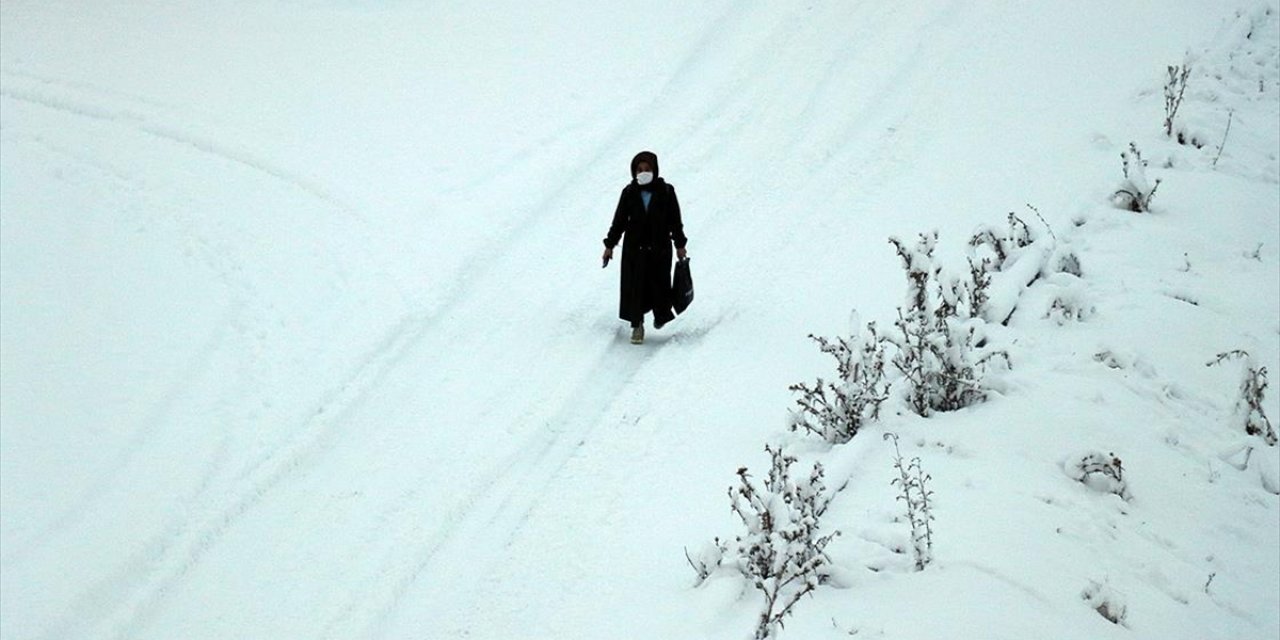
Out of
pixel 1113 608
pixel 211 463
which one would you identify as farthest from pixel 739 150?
pixel 1113 608

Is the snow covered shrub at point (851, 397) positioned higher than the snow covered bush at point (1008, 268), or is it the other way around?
the snow covered bush at point (1008, 268)

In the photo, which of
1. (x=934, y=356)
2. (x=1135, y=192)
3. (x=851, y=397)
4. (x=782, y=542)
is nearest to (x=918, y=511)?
(x=782, y=542)

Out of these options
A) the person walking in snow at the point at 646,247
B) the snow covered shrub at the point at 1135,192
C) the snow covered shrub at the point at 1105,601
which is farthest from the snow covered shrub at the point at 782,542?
the snow covered shrub at the point at 1135,192

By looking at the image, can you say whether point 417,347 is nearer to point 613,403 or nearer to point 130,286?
point 613,403

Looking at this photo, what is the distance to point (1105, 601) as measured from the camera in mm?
4875

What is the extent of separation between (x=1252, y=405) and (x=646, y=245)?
4.24 meters

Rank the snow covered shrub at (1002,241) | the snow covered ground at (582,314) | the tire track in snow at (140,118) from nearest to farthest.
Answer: the snow covered ground at (582,314) < the snow covered shrub at (1002,241) < the tire track in snow at (140,118)

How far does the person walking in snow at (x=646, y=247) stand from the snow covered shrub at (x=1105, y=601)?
4.35 m

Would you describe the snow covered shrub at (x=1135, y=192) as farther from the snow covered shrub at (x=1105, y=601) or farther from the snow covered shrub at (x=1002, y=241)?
the snow covered shrub at (x=1105, y=601)

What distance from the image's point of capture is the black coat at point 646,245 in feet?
28.6

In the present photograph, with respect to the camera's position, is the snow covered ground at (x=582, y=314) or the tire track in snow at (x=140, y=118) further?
the tire track in snow at (x=140, y=118)

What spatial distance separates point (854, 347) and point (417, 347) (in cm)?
353

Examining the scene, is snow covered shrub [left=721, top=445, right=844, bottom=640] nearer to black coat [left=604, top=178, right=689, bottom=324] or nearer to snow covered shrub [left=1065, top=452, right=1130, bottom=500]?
snow covered shrub [left=1065, top=452, right=1130, bottom=500]

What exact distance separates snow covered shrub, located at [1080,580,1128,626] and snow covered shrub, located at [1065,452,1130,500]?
3.08 feet
